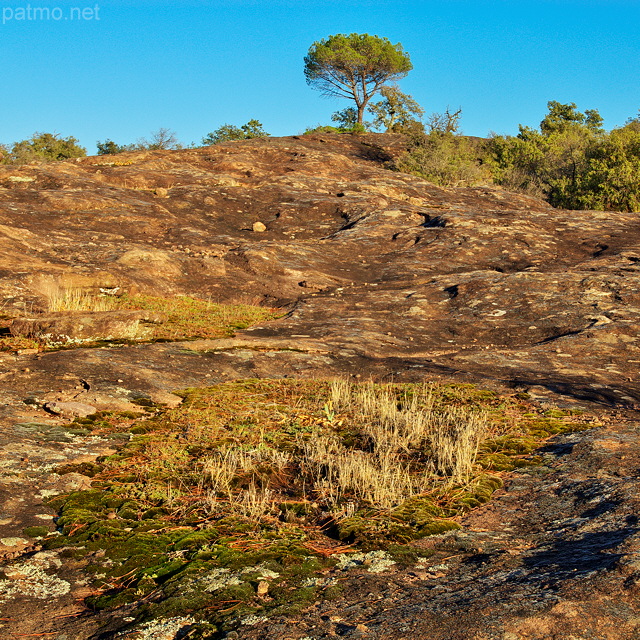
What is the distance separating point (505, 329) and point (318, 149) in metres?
23.9

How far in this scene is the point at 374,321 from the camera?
13195mm

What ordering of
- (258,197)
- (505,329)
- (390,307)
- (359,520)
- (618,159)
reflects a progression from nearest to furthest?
(359,520) → (505,329) → (390,307) → (258,197) → (618,159)

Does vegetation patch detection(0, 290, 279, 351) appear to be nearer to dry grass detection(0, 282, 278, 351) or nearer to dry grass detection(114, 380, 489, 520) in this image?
dry grass detection(0, 282, 278, 351)

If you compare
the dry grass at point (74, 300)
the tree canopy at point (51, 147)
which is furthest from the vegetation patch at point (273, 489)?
the tree canopy at point (51, 147)

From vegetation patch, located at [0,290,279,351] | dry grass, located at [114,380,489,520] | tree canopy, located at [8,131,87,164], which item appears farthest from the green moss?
tree canopy, located at [8,131,87,164]

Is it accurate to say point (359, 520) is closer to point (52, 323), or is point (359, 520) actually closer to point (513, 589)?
point (513, 589)

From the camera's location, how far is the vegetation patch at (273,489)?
390cm

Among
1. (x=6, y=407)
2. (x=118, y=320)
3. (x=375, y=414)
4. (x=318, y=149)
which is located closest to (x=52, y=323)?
(x=118, y=320)

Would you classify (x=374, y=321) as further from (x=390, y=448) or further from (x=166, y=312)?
(x=390, y=448)

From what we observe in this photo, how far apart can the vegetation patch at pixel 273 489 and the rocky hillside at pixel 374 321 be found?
328mm

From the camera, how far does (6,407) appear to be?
6895mm

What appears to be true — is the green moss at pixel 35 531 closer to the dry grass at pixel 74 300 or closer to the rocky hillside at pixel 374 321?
the rocky hillside at pixel 374 321

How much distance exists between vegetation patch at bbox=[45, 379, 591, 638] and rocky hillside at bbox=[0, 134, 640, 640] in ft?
1.08

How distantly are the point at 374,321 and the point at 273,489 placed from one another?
7.71 m
